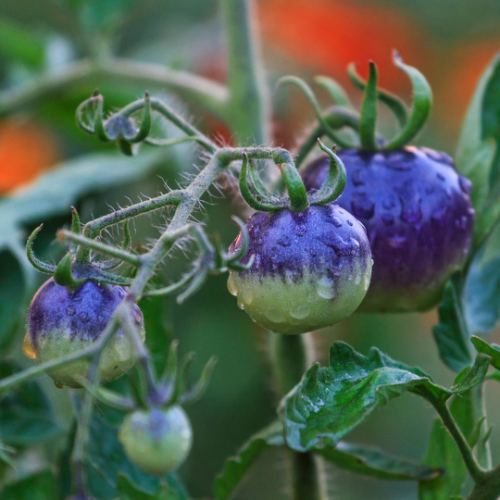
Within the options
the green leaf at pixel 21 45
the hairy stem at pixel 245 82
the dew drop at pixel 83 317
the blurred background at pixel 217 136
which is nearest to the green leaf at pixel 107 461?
the blurred background at pixel 217 136

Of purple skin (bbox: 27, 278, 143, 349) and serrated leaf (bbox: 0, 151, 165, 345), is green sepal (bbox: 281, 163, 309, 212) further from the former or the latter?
serrated leaf (bbox: 0, 151, 165, 345)

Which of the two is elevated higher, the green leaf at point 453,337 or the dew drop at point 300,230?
the dew drop at point 300,230

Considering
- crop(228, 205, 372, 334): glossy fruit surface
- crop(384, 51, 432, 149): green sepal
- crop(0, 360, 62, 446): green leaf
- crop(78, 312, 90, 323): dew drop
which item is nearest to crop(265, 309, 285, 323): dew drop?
crop(228, 205, 372, 334): glossy fruit surface

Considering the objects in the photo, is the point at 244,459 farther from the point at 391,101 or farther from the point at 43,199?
the point at 43,199

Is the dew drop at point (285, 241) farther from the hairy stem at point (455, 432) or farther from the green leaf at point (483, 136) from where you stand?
the green leaf at point (483, 136)

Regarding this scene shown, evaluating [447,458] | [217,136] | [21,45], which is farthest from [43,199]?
[447,458]

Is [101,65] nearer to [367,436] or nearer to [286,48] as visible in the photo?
[286,48]
